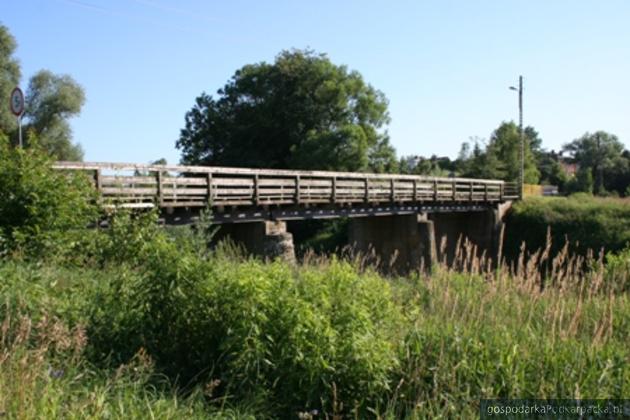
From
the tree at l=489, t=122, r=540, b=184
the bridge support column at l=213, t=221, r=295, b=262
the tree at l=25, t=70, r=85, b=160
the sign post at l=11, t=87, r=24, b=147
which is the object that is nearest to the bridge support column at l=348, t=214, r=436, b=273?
the bridge support column at l=213, t=221, r=295, b=262

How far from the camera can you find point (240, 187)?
1633 centimetres

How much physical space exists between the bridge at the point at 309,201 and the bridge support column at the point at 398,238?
0.14 ft

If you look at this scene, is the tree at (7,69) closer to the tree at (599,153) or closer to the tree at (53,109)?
the tree at (53,109)

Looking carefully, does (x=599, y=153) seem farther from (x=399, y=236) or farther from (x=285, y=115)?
(x=399, y=236)

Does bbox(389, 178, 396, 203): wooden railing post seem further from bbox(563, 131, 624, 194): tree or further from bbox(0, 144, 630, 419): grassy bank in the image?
bbox(563, 131, 624, 194): tree

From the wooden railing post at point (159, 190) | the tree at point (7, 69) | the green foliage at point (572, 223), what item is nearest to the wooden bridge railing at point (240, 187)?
the wooden railing post at point (159, 190)

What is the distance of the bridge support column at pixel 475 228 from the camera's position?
3316 centimetres

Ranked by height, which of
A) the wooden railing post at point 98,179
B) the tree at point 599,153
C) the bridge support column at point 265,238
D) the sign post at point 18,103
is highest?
the tree at point 599,153

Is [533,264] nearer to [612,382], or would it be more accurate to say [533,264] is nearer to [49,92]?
[612,382]

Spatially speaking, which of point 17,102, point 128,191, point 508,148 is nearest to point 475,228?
point 508,148

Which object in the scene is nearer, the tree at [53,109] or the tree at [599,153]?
the tree at [53,109]

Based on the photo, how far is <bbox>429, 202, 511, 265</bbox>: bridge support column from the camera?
33.2 meters

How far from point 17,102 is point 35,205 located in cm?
202

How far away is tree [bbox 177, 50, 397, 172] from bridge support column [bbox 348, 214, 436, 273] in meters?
11.9
